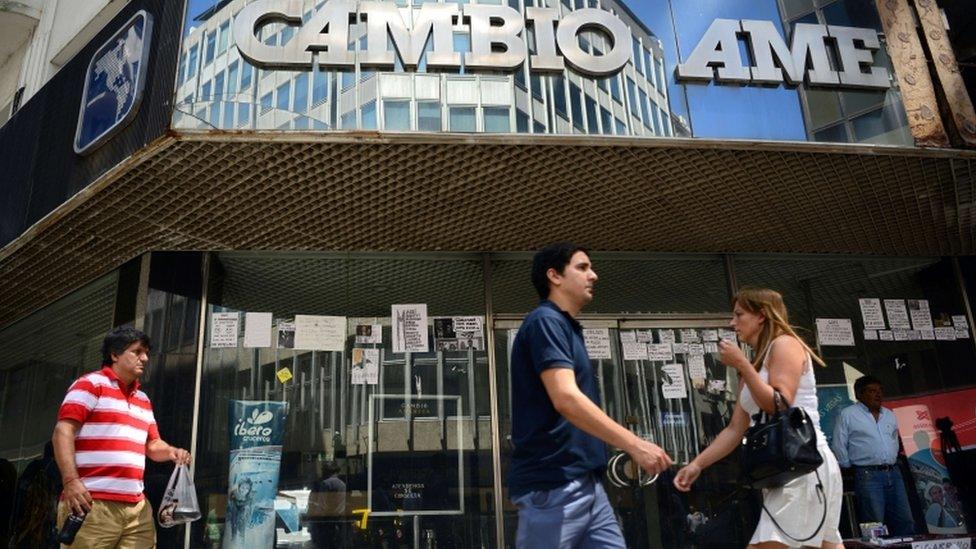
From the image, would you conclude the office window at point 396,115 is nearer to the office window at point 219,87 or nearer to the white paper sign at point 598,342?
the office window at point 219,87

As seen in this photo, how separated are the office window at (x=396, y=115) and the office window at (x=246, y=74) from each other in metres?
0.94

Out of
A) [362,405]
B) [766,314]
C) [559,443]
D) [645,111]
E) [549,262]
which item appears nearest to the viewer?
[559,443]

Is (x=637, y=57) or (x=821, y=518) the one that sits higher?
(x=637, y=57)

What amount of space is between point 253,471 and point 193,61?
10.6 ft

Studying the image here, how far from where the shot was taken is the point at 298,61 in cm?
518

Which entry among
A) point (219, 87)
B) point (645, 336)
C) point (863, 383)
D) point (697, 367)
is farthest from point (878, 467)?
point (219, 87)

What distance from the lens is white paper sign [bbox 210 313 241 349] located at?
6430 mm

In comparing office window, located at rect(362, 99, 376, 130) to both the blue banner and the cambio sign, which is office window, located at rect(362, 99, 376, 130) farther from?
the blue banner

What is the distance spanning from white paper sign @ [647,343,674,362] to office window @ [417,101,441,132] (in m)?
3.12

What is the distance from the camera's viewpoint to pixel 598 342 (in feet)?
22.5

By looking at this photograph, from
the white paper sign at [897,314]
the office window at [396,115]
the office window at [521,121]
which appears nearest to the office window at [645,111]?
the office window at [521,121]

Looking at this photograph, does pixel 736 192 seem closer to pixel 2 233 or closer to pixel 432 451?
pixel 432 451

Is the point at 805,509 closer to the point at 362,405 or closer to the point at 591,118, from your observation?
the point at 591,118

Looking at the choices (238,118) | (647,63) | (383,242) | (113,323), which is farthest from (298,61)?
(113,323)
